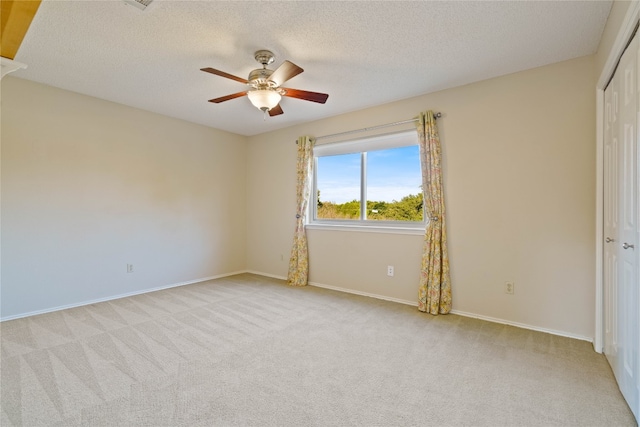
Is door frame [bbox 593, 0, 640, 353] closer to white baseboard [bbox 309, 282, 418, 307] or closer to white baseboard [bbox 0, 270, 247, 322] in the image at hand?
white baseboard [bbox 309, 282, 418, 307]

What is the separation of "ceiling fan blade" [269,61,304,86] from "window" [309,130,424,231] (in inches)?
71.3

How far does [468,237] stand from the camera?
126 inches

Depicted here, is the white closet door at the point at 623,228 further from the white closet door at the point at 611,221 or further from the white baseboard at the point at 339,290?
the white baseboard at the point at 339,290

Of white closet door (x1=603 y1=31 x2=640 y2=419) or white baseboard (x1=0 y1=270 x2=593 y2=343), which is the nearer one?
white closet door (x1=603 y1=31 x2=640 y2=419)

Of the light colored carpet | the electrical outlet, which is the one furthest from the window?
the light colored carpet

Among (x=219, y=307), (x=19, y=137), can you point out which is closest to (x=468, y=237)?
(x=219, y=307)

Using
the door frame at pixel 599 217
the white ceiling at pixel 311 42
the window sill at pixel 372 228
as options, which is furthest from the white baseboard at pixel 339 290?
the white ceiling at pixel 311 42

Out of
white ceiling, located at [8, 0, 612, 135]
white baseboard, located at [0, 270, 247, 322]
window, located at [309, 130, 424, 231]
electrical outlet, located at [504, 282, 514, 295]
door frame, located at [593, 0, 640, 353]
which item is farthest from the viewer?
window, located at [309, 130, 424, 231]

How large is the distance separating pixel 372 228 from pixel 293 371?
7.28 feet

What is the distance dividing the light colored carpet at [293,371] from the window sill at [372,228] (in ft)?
3.10

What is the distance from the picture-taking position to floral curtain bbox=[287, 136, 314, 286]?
450 cm

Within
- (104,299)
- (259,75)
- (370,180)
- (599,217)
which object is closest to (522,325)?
(599,217)

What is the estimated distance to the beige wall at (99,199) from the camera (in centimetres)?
315

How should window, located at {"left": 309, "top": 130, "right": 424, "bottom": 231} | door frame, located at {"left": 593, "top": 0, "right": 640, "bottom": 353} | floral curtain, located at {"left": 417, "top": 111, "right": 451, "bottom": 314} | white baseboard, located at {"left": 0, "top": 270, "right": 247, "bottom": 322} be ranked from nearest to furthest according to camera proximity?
door frame, located at {"left": 593, "top": 0, "right": 640, "bottom": 353} < white baseboard, located at {"left": 0, "top": 270, "right": 247, "bottom": 322} < floral curtain, located at {"left": 417, "top": 111, "right": 451, "bottom": 314} < window, located at {"left": 309, "top": 130, "right": 424, "bottom": 231}
